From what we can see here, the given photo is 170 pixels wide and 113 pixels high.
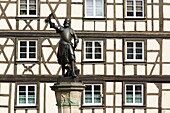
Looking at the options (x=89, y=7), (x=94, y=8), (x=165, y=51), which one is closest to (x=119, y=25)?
(x=94, y=8)

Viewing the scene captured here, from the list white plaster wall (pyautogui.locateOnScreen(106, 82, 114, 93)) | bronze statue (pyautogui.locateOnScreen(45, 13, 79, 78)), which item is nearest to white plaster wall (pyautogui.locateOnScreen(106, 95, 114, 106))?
white plaster wall (pyautogui.locateOnScreen(106, 82, 114, 93))

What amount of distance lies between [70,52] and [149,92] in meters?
10.0

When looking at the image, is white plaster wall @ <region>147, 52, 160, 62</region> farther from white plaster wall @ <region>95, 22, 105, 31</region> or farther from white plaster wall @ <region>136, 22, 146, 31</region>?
white plaster wall @ <region>95, 22, 105, 31</region>

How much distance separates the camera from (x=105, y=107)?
2889 cm

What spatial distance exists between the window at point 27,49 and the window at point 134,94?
15.5 feet

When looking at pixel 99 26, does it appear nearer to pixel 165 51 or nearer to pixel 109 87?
pixel 109 87

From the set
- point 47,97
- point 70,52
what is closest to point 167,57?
point 47,97

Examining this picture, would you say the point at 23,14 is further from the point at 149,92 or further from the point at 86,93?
the point at 149,92

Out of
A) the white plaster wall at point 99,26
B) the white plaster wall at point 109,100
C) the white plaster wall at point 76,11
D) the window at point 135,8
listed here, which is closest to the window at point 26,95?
the white plaster wall at point 109,100

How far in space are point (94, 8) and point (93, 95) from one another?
425 centimetres

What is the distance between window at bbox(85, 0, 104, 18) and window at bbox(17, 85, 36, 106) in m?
4.50

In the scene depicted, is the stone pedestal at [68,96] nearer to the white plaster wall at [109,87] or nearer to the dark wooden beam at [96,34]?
the white plaster wall at [109,87]

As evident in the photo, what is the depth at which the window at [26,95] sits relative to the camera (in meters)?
28.9

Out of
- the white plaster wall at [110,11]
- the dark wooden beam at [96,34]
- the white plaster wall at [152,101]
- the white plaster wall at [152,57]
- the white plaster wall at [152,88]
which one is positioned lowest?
the white plaster wall at [152,101]
